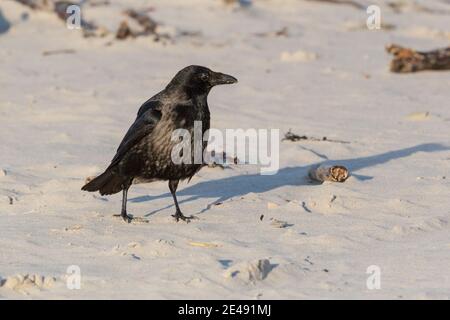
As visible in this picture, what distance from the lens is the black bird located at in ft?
25.9

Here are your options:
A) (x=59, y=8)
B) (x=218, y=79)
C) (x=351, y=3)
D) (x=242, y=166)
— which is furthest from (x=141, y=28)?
(x=218, y=79)

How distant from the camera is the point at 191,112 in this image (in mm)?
8000

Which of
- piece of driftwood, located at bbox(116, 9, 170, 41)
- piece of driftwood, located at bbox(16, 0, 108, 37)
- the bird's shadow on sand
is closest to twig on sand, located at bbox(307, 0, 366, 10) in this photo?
piece of driftwood, located at bbox(116, 9, 170, 41)

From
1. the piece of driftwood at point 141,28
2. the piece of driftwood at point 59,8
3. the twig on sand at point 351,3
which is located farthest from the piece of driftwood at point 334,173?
the twig on sand at point 351,3

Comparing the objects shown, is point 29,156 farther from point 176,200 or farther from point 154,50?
point 154,50

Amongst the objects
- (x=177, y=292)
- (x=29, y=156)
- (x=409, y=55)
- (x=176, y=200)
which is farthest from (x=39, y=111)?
(x=177, y=292)

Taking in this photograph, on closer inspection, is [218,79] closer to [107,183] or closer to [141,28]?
[107,183]

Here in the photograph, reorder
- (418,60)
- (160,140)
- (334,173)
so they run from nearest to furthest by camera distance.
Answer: (160,140), (334,173), (418,60)

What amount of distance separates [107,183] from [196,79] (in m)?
1.06

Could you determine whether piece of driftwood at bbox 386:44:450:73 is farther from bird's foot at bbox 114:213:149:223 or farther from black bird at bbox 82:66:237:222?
bird's foot at bbox 114:213:149:223

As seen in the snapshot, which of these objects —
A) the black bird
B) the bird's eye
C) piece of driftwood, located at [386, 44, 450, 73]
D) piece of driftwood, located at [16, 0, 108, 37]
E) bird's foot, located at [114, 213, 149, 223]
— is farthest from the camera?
piece of driftwood, located at [16, 0, 108, 37]

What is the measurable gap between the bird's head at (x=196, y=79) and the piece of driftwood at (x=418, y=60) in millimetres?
5483

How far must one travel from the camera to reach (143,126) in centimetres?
794

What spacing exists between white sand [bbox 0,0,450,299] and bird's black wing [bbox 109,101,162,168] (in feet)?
1.79
